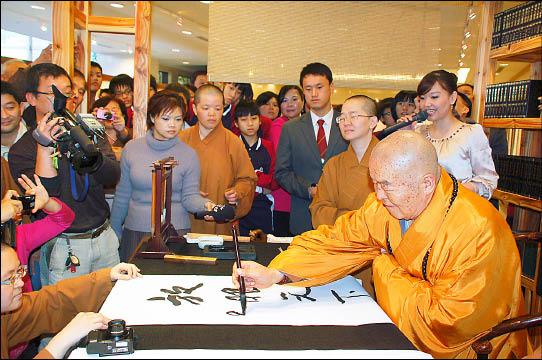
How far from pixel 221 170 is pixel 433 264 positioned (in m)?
1.70

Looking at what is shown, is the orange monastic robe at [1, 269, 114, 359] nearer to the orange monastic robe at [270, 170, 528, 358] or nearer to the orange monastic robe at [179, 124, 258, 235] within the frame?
the orange monastic robe at [270, 170, 528, 358]

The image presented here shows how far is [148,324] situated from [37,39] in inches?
45.7

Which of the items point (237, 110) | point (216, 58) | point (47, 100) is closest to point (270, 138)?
point (237, 110)

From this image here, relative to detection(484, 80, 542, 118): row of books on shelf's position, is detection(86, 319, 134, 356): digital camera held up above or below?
below

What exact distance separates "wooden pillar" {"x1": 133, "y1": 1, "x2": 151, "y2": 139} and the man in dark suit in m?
0.99

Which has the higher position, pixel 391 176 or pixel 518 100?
pixel 518 100

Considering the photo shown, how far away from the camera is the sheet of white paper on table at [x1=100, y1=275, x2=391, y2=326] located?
4.86 ft

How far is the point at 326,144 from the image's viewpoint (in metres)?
3.41

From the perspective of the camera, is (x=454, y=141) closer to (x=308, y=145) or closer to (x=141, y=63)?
(x=308, y=145)

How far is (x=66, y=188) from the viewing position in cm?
221

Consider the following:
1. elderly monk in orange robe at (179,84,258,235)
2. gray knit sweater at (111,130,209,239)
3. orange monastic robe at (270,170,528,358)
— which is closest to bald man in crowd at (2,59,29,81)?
orange monastic robe at (270,170,528,358)

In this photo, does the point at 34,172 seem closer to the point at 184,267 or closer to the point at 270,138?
the point at 184,267

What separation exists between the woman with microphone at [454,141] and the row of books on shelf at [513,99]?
0.86m

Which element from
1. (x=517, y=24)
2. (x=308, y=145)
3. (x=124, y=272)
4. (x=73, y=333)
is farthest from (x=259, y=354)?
(x=517, y=24)
